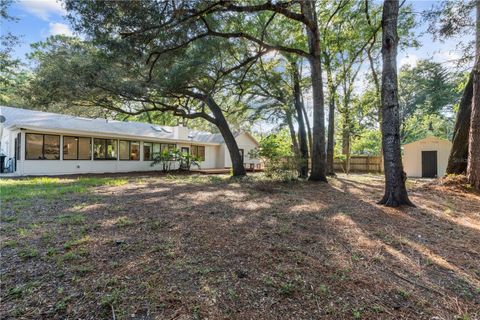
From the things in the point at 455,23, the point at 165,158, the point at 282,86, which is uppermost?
the point at 282,86

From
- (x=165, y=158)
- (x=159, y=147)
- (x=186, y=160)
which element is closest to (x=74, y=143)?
(x=165, y=158)

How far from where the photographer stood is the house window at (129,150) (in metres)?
15.2

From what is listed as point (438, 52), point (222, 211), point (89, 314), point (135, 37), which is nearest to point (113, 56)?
point (135, 37)

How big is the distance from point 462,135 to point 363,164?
484 inches

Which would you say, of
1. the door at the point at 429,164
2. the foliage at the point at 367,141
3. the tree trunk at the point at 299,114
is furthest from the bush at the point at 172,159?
the foliage at the point at 367,141

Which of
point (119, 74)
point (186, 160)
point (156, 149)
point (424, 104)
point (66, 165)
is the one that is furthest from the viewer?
point (424, 104)

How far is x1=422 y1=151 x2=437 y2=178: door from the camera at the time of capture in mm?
14721

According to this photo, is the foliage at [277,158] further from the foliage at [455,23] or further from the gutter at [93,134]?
the gutter at [93,134]

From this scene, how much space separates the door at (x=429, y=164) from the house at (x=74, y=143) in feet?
35.1

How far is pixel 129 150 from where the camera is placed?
51.1ft

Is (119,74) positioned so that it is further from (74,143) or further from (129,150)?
(129,150)

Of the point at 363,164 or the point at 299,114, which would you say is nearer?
the point at 299,114

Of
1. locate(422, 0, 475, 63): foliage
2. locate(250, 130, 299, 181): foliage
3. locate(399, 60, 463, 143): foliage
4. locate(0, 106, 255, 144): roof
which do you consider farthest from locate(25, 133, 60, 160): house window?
locate(399, 60, 463, 143): foliage

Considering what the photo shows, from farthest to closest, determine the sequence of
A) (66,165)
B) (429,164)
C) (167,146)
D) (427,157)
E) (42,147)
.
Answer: (167,146), (427,157), (429,164), (66,165), (42,147)
